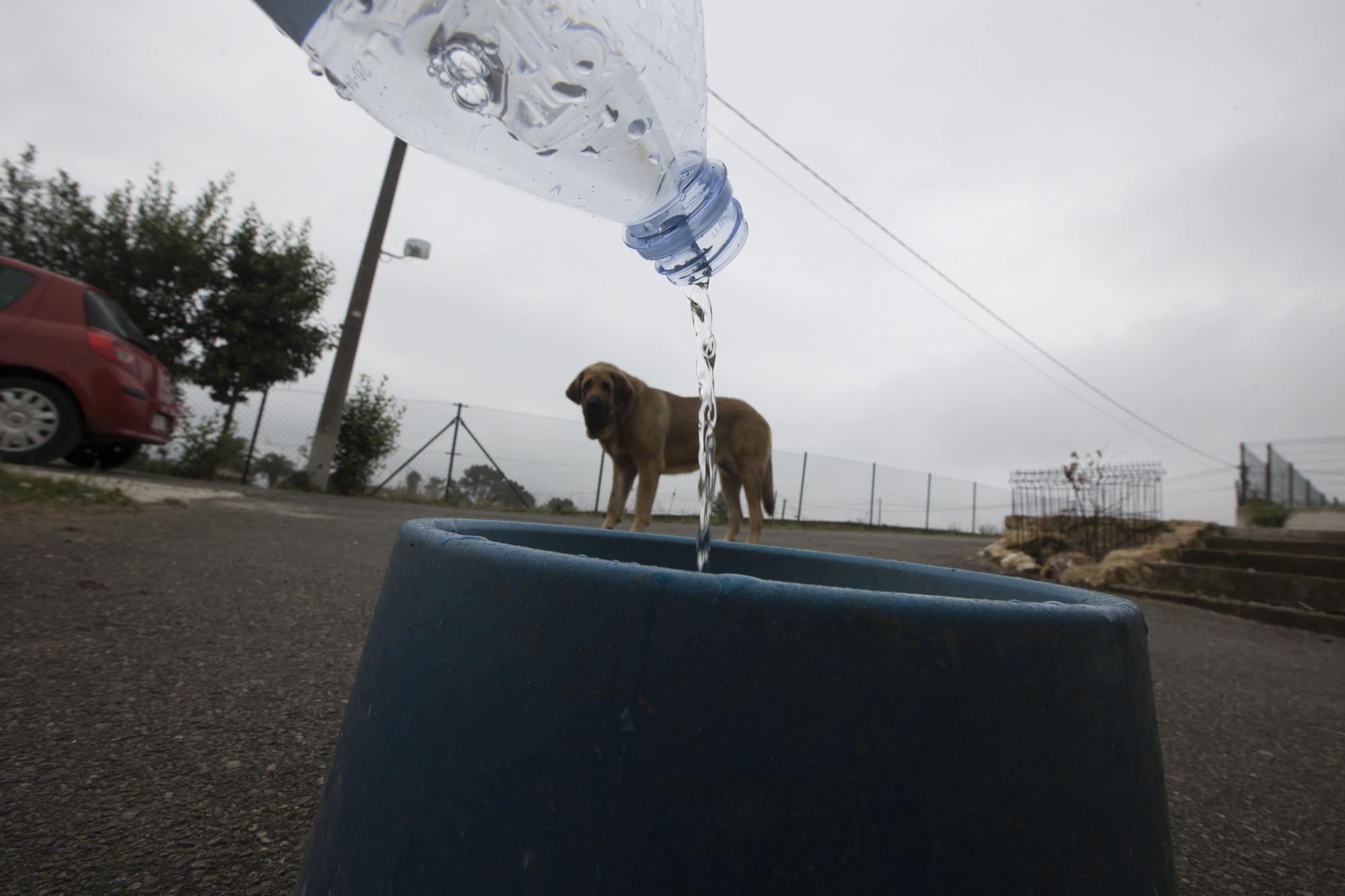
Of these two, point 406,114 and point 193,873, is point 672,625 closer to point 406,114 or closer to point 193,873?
point 193,873

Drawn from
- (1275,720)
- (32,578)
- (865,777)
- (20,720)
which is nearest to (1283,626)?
(1275,720)

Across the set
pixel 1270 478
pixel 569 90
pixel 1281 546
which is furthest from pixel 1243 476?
pixel 569 90

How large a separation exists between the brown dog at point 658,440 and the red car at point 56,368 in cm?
375

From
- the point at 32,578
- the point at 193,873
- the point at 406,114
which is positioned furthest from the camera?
the point at 32,578

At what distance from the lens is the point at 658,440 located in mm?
6051

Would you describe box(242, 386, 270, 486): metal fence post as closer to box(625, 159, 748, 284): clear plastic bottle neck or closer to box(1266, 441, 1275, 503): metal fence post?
box(625, 159, 748, 284): clear plastic bottle neck

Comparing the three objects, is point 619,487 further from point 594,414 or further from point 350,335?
point 350,335

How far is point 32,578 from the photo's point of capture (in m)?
2.55

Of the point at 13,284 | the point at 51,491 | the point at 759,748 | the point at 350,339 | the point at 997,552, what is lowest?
the point at 51,491

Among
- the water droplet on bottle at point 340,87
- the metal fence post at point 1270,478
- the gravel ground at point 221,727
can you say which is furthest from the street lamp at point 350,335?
the metal fence post at point 1270,478

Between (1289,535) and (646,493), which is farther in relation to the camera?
(1289,535)

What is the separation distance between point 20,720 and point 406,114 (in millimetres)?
1550

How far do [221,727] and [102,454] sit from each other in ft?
23.5

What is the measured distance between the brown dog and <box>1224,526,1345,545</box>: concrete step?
5.96 metres
